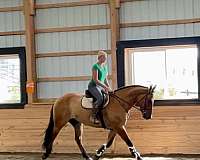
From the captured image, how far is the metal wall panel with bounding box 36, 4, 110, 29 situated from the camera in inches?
329

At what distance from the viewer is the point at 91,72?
8.41m

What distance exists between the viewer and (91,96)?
643cm

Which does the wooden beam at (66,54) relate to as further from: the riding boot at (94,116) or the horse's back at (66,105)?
the riding boot at (94,116)

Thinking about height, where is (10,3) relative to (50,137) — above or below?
above

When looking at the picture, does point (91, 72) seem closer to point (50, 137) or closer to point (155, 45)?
point (155, 45)

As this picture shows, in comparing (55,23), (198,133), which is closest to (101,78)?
(198,133)

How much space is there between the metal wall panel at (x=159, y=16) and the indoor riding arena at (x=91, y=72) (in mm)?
18

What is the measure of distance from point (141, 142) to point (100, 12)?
8.78 feet

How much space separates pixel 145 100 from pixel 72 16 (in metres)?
3.02

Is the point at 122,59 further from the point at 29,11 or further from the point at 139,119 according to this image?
the point at 29,11

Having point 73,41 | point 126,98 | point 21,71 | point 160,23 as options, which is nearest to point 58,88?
point 21,71

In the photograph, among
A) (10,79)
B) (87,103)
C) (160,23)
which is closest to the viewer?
(87,103)

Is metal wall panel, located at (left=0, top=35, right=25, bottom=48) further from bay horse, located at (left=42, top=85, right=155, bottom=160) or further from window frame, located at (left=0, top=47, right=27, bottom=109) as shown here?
bay horse, located at (left=42, top=85, right=155, bottom=160)

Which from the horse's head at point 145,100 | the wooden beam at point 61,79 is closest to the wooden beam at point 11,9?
the wooden beam at point 61,79
